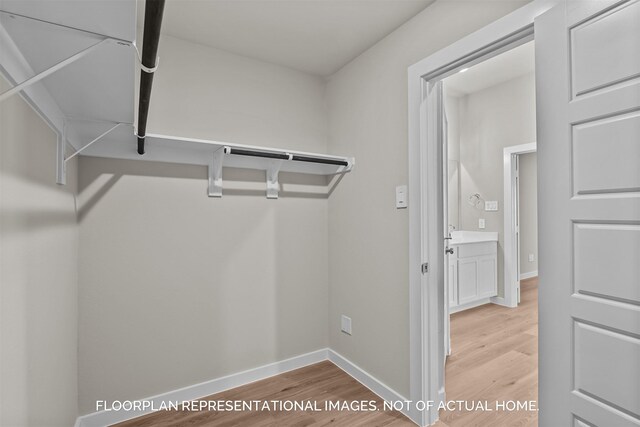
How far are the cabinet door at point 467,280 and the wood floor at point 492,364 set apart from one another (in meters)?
0.20

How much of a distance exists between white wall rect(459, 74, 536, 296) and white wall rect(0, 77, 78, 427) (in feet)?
13.6

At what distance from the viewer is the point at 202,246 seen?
207 cm

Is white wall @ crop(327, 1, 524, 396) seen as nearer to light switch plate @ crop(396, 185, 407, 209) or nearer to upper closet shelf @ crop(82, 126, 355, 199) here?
light switch plate @ crop(396, 185, 407, 209)

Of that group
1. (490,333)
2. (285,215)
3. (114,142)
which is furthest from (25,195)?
(490,333)

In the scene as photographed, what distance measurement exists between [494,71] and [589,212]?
3.05 metres

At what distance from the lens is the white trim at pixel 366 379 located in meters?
1.93

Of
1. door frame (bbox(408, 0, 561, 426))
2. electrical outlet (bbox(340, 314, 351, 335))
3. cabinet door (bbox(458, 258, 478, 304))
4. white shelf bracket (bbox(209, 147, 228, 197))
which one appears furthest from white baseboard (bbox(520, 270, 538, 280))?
white shelf bracket (bbox(209, 147, 228, 197))

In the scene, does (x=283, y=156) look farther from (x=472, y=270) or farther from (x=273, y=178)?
(x=472, y=270)

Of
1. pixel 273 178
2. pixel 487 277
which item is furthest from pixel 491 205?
pixel 273 178

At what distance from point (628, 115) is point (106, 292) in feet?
7.98

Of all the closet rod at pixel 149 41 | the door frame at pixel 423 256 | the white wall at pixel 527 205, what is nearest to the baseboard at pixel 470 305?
the white wall at pixel 527 205

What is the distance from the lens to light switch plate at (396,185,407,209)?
186 centimetres

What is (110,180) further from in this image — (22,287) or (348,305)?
(348,305)

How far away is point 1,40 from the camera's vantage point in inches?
27.4
